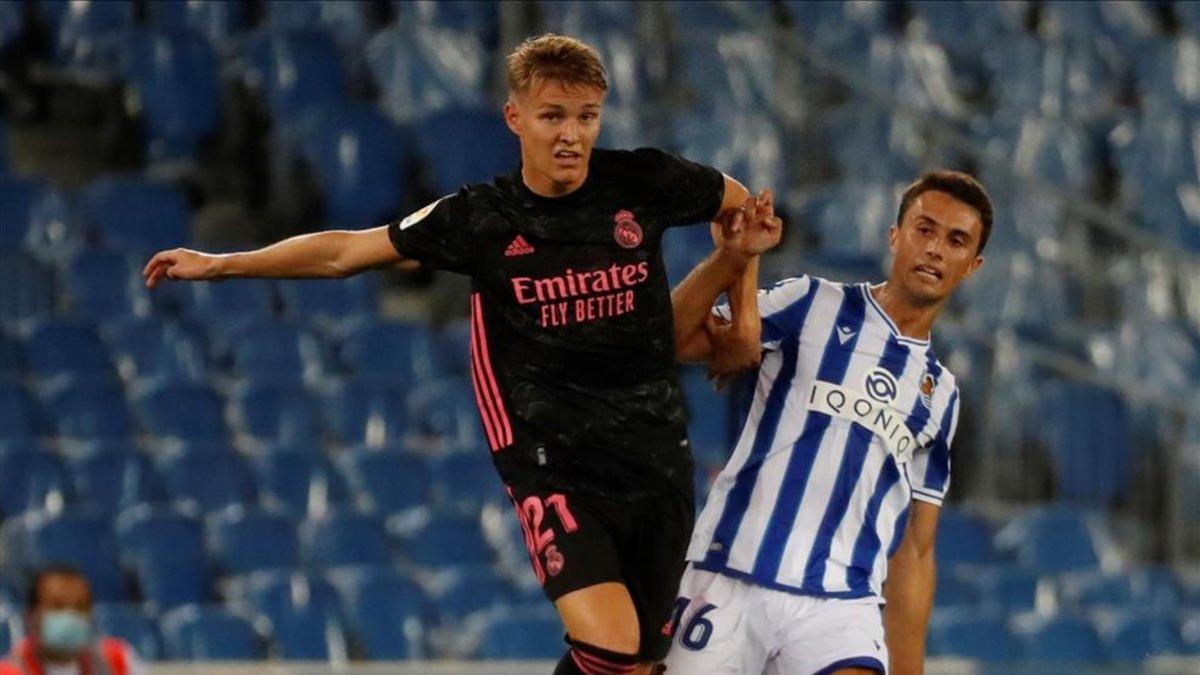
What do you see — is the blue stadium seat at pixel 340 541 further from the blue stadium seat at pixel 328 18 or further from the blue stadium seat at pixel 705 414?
the blue stadium seat at pixel 328 18

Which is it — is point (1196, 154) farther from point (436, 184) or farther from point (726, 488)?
point (726, 488)

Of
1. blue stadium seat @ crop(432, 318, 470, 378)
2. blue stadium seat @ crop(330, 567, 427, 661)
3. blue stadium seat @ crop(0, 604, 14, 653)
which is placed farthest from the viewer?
blue stadium seat @ crop(432, 318, 470, 378)

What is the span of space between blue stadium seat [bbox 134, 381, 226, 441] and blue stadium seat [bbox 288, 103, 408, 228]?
5.33 ft

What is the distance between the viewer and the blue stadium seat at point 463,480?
10.1 metres

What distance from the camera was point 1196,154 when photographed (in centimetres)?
1312

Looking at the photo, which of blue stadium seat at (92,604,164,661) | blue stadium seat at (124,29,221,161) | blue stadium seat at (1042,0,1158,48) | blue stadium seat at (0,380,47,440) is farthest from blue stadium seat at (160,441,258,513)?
blue stadium seat at (1042,0,1158,48)

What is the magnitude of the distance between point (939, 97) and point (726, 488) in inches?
313

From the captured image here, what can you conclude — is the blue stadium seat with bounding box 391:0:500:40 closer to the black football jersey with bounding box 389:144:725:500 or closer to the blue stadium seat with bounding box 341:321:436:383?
the blue stadium seat with bounding box 341:321:436:383

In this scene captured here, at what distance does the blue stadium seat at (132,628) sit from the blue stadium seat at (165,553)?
45cm

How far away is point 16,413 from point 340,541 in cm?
145

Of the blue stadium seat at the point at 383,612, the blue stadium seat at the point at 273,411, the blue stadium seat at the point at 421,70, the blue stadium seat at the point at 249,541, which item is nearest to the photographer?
the blue stadium seat at the point at 383,612

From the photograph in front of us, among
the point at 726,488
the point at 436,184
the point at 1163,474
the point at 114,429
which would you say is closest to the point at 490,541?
the point at 114,429

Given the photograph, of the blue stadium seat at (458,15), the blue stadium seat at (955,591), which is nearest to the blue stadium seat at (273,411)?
the blue stadium seat at (458,15)

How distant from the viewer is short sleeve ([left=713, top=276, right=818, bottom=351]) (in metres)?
5.57
